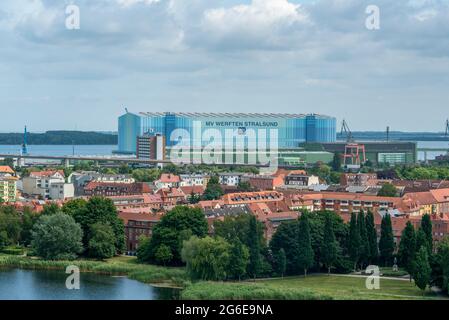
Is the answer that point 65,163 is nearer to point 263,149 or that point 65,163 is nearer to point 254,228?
point 263,149

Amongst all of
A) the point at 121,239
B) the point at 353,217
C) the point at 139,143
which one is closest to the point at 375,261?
the point at 353,217

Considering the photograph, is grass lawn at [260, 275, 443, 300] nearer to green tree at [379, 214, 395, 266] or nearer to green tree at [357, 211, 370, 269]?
green tree at [357, 211, 370, 269]

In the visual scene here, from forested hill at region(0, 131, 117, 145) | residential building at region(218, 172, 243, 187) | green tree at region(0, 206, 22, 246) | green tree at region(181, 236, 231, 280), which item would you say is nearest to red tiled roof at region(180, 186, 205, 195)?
residential building at region(218, 172, 243, 187)

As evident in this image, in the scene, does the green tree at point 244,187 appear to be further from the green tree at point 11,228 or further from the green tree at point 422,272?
the green tree at point 422,272

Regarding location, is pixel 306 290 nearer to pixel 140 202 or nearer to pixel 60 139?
pixel 140 202

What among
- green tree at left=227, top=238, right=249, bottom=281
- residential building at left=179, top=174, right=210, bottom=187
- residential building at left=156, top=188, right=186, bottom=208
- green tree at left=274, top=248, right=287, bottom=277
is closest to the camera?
green tree at left=227, top=238, right=249, bottom=281

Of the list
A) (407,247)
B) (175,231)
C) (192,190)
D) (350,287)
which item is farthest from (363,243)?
(192,190)

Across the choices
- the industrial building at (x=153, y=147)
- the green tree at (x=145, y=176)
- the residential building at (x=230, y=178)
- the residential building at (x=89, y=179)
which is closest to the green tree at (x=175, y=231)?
the residential building at (x=89, y=179)
